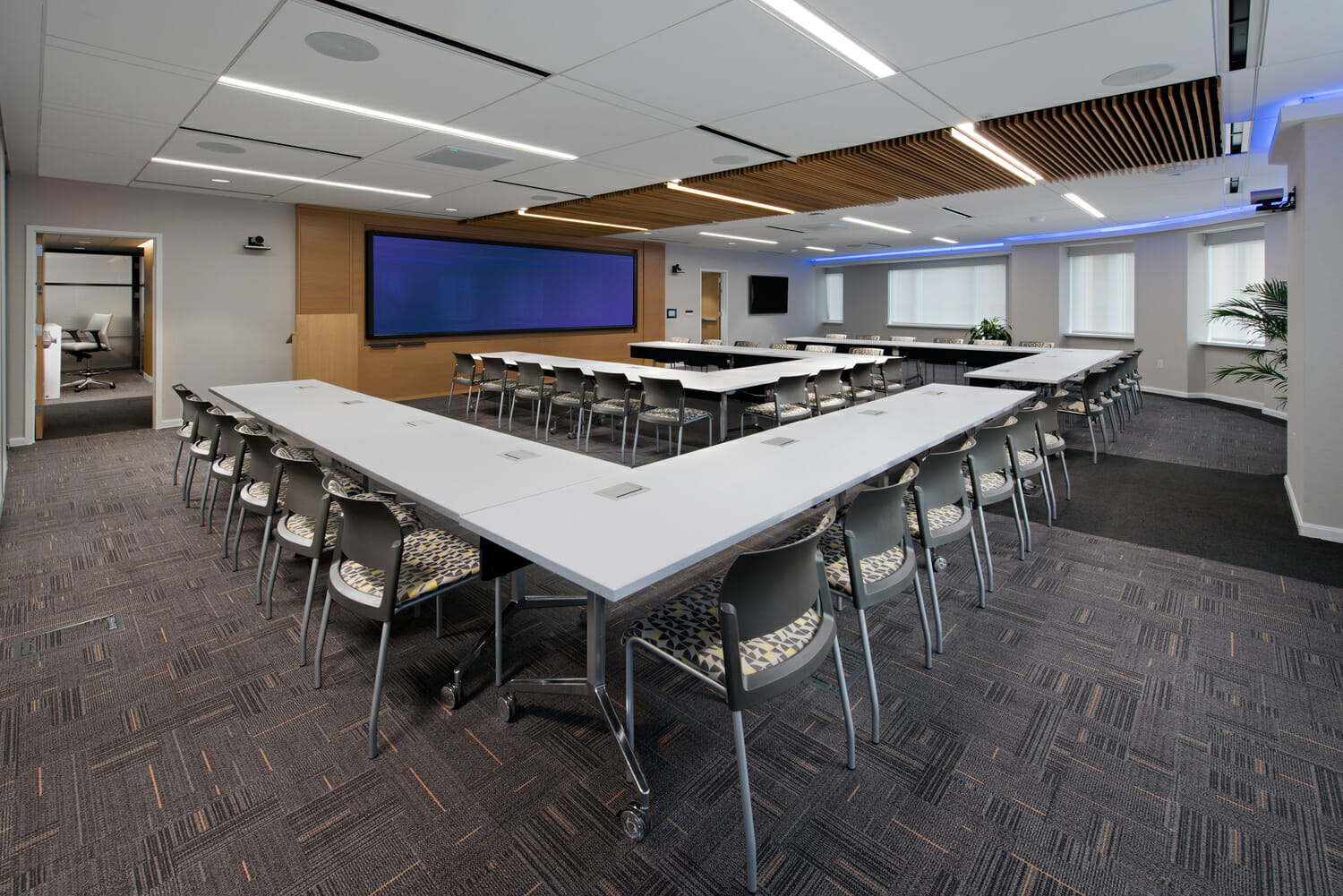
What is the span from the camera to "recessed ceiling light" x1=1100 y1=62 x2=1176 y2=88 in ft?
11.4

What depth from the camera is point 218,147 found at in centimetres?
521

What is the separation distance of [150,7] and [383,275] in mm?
6668

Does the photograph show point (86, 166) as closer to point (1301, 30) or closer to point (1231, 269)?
point (1301, 30)

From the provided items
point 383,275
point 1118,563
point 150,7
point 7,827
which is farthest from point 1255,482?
point 383,275

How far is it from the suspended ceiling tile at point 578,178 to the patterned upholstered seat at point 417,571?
14.5 feet

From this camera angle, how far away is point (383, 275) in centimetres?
917

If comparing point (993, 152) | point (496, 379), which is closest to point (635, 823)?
point (993, 152)

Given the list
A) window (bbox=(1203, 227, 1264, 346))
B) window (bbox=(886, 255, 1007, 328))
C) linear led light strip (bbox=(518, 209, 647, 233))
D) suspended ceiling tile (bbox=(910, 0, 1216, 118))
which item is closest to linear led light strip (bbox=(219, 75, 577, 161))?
suspended ceiling tile (bbox=(910, 0, 1216, 118))

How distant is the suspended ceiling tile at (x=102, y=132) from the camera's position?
173 inches

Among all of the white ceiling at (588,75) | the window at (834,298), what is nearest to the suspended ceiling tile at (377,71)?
the white ceiling at (588,75)

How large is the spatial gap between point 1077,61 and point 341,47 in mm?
3868

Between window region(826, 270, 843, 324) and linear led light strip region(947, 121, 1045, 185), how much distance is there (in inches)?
434

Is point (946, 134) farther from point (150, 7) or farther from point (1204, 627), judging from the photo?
point (150, 7)

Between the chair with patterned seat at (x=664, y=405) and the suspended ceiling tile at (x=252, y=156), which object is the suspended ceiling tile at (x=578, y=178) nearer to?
the suspended ceiling tile at (x=252, y=156)
